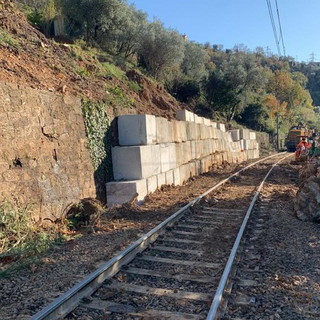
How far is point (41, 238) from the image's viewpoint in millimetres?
7289

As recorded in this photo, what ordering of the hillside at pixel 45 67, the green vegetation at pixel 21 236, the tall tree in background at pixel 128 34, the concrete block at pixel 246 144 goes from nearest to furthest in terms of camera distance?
the green vegetation at pixel 21 236
the hillside at pixel 45 67
the tall tree in background at pixel 128 34
the concrete block at pixel 246 144

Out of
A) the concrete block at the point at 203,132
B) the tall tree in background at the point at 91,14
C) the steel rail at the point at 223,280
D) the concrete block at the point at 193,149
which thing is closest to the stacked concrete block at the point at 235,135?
the concrete block at the point at 203,132

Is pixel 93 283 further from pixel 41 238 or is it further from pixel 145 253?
pixel 41 238

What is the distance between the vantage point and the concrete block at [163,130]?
45.1 feet

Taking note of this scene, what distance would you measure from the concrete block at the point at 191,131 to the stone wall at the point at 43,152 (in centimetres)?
866

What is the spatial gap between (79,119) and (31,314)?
6889 mm

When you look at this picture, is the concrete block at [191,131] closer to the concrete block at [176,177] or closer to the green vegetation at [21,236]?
the concrete block at [176,177]

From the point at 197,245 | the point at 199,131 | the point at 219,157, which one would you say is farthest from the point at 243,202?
the point at 219,157

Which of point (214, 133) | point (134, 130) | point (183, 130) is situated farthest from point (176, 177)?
point (214, 133)

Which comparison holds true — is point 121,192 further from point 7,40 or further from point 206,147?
point 206,147

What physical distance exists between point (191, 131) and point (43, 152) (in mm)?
11082

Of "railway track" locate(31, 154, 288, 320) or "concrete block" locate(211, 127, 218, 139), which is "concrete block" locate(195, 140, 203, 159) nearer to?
"concrete block" locate(211, 127, 218, 139)

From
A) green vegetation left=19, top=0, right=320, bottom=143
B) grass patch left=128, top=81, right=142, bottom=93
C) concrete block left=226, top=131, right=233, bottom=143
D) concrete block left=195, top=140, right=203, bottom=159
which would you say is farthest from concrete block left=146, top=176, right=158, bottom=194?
concrete block left=226, top=131, right=233, bottom=143

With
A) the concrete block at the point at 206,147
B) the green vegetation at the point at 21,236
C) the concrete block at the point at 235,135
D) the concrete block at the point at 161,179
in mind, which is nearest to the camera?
the green vegetation at the point at 21,236
